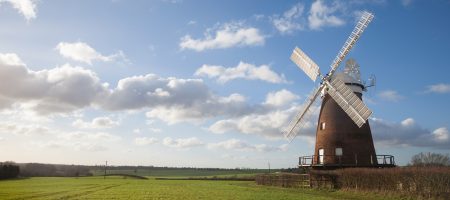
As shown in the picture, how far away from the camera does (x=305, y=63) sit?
4116cm

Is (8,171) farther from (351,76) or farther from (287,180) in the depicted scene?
(351,76)

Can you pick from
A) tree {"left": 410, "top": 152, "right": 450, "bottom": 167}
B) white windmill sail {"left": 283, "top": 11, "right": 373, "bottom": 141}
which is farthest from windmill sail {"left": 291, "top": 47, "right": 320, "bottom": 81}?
tree {"left": 410, "top": 152, "right": 450, "bottom": 167}

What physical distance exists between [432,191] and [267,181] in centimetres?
2392

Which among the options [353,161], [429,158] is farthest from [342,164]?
[429,158]

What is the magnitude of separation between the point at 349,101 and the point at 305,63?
291 inches

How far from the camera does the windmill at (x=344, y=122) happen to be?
35.7 metres

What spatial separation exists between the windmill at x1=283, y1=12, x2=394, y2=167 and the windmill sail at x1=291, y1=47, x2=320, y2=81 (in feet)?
3.38

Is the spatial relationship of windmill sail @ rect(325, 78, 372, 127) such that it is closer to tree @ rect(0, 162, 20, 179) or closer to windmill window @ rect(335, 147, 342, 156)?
windmill window @ rect(335, 147, 342, 156)

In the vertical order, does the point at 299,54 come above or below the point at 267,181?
above

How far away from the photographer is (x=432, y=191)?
78.7 ft

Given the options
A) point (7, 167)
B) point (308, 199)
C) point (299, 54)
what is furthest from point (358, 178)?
point (7, 167)

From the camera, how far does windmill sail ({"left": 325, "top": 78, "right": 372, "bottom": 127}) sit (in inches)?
1341

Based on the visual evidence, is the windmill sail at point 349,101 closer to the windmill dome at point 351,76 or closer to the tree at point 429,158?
the windmill dome at point 351,76

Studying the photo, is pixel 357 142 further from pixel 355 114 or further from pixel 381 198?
pixel 381 198
